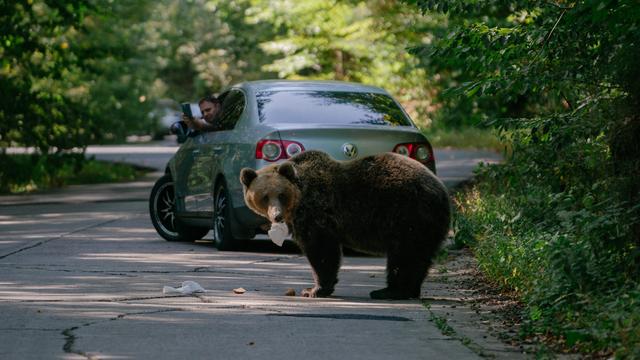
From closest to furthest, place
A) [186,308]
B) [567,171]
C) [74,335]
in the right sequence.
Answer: [74,335] < [186,308] < [567,171]

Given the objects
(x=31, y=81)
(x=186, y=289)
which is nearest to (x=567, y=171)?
(x=186, y=289)

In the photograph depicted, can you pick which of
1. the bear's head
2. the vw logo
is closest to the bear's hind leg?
the bear's head

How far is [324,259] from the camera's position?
35.0 ft

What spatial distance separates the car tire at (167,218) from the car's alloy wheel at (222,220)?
1.30 metres

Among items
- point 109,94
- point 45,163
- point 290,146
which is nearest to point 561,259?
point 290,146

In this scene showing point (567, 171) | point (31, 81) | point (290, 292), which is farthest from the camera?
point (31, 81)

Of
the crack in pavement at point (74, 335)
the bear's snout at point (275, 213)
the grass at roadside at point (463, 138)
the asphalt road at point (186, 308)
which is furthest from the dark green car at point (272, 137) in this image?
the grass at roadside at point (463, 138)

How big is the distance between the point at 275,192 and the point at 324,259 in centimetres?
63

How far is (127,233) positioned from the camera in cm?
1727

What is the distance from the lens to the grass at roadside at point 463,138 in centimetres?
4225

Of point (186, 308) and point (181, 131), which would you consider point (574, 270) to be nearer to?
point (186, 308)

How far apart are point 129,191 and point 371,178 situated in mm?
17044

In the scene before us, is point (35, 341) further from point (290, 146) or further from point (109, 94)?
point (109, 94)

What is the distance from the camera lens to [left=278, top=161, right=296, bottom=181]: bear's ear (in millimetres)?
10555
